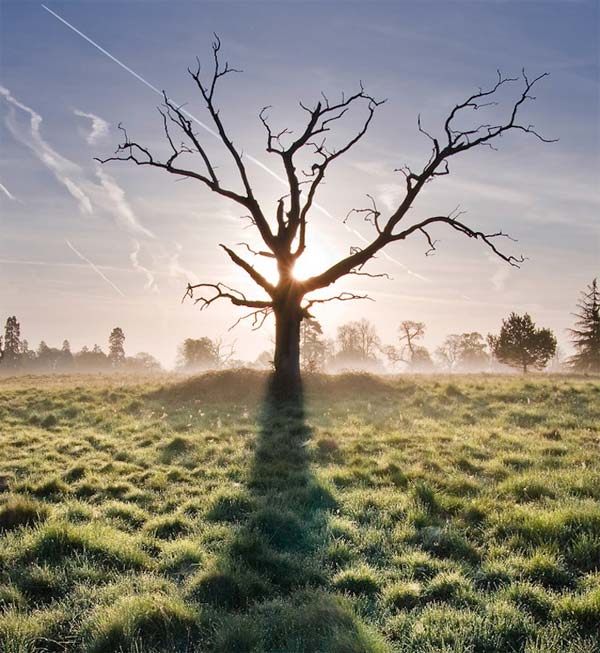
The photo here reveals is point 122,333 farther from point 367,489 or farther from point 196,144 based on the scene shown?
point 367,489

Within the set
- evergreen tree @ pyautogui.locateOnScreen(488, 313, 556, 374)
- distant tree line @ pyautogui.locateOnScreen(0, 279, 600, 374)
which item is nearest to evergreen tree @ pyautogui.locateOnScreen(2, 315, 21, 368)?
distant tree line @ pyautogui.locateOnScreen(0, 279, 600, 374)

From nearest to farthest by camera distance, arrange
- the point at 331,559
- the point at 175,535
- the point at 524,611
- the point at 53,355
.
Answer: the point at 524,611, the point at 331,559, the point at 175,535, the point at 53,355

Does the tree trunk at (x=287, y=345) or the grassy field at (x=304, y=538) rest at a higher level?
the tree trunk at (x=287, y=345)

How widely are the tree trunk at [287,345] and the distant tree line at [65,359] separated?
104 meters

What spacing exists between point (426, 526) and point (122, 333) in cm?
12237

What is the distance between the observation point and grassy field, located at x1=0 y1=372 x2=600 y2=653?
14.5 feet

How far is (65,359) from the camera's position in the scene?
141125 millimetres

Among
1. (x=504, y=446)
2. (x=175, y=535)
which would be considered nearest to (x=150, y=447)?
(x=175, y=535)

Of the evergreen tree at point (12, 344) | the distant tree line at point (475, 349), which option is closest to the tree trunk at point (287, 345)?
the distant tree line at point (475, 349)

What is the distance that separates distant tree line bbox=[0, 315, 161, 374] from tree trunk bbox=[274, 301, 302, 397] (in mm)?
103502

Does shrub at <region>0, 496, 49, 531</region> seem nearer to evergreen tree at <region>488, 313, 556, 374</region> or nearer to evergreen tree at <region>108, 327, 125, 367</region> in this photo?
evergreen tree at <region>488, 313, 556, 374</region>

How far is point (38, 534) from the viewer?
21.1ft

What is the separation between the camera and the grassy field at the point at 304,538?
4.43m

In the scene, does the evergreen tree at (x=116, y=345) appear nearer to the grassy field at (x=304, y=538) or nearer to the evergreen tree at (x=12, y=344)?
the evergreen tree at (x=12, y=344)
